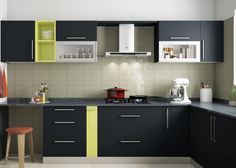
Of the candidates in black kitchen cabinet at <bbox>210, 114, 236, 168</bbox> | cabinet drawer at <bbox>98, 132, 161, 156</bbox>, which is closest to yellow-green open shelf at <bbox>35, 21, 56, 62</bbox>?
cabinet drawer at <bbox>98, 132, 161, 156</bbox>

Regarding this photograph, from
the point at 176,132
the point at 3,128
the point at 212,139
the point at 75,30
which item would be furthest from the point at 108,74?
the point at 212,139

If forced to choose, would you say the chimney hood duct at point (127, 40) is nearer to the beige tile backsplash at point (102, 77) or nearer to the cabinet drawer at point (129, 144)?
the beige tile backsplash at point (102, 77)

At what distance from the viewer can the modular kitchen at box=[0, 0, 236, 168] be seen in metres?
4.80

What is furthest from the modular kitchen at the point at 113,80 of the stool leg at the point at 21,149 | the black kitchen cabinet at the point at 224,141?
the black kitchen cabinet at the point at 224,141

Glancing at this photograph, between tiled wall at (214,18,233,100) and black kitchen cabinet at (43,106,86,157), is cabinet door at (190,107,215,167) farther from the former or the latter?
black kitchen cabinet at (43,106,86,157)

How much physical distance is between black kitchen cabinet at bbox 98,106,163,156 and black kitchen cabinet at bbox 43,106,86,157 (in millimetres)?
268

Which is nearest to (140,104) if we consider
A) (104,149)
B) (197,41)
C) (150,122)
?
(150,122)

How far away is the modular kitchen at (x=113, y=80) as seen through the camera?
15.8 feet

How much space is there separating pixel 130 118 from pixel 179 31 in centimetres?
150

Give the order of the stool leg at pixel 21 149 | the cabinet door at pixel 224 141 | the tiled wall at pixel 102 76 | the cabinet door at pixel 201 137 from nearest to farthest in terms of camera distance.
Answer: the cabinet door at pixel 224 141
the cabinet door at pixel 201 137
the stool leg at pixel 21 149
the tiled wall at pixel 102 76

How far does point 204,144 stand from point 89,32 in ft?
7.56

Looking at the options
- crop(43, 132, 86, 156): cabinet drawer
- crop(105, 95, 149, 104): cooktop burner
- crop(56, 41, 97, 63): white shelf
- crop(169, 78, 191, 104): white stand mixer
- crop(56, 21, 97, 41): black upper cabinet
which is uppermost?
crop(56, 21, 97, 41): black upper cabinet

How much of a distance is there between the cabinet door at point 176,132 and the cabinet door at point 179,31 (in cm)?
108

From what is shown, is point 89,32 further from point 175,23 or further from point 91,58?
point 175,23
